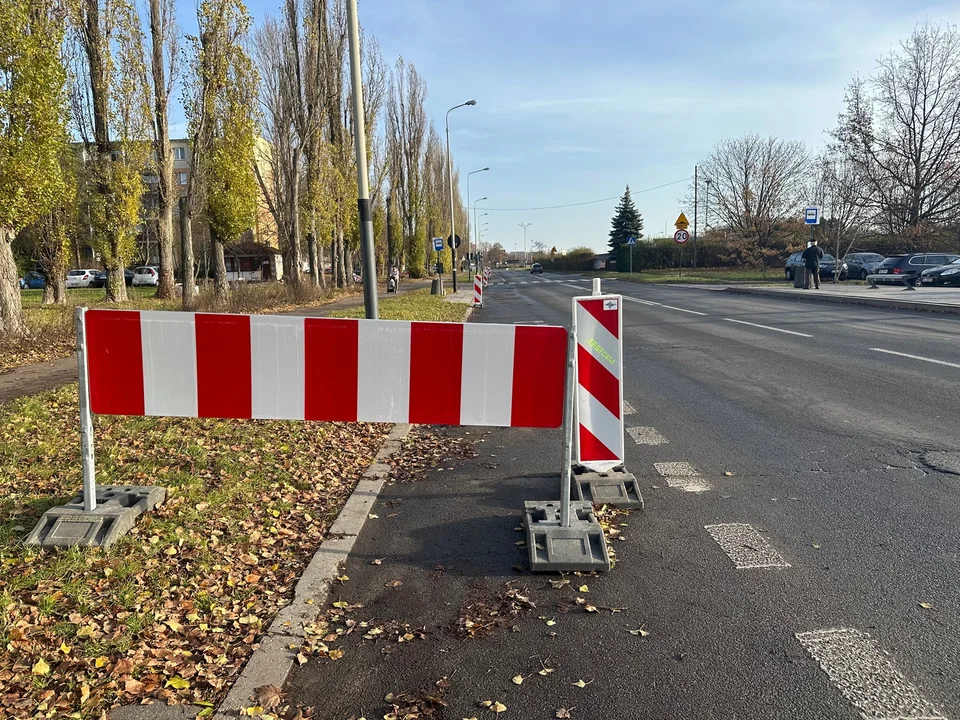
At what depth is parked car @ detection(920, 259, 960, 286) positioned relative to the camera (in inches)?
1133

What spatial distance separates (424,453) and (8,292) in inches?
372

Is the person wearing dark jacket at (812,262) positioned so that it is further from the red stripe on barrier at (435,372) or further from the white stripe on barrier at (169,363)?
the white stripe on barrier at (169,363)

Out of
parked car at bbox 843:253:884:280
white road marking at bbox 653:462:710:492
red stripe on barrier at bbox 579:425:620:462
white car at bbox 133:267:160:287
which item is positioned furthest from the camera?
white car at bbox 133:267:160:287

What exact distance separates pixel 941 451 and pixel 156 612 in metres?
5.79

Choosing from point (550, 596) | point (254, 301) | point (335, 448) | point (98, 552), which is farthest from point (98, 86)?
point (550, 596)

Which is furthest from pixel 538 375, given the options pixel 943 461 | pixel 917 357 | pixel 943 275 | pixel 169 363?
pixel 943 275

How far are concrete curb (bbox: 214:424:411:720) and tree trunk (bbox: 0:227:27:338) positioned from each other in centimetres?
966

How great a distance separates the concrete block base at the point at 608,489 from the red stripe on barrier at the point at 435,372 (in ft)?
3.81

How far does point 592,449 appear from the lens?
4320 millimetres

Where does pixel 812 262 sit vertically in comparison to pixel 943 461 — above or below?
above

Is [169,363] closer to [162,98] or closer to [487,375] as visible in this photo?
[487,375]

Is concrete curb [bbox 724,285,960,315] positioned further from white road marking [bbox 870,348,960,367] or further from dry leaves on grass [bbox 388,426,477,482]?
dry leaves on grass [bbox 388,426,477,482]

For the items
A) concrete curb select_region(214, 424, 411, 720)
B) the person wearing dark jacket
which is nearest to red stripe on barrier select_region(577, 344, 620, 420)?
concrete curb select_region(214, 424, 411, 720)

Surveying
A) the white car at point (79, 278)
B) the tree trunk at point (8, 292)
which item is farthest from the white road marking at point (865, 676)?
the white car at point (79, 278)
